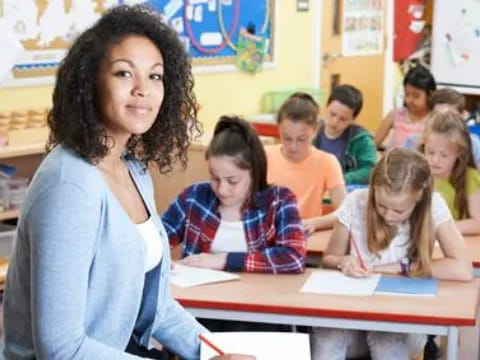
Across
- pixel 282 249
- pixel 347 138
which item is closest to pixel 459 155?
pixel 282 249

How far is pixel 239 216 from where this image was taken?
306 centimetres

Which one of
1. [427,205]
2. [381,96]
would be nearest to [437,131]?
[427,205]

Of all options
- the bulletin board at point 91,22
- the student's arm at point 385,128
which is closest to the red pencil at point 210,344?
the bulletin board at point 91,22

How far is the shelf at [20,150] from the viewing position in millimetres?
3934

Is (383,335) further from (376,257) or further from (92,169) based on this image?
(92,169)

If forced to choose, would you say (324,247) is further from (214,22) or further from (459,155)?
(214,22)

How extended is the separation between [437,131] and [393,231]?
2.45 ft

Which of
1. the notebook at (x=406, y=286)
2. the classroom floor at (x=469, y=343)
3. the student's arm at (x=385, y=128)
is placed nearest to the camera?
the notebook at (x=406, y=286)

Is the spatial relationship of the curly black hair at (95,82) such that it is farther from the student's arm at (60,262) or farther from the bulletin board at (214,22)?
the bulletin board at (214,22)

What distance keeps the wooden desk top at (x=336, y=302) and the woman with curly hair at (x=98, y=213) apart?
2.90 ft

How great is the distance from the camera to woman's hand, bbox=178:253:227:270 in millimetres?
3010

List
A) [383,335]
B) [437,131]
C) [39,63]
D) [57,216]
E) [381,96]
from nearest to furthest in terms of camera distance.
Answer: [57,216] < [383,335] < [437,131] < [39,63] < [381,96]

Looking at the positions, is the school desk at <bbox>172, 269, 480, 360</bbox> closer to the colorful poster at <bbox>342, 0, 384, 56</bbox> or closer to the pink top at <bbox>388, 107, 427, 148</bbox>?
the pink top at <bbox>388, 107, 427, 148</bbox>

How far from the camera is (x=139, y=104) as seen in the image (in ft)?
5.27
